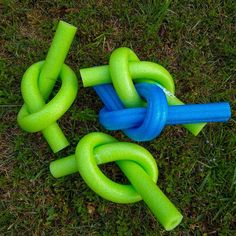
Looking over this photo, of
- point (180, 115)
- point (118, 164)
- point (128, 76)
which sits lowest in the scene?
point (118, 164)

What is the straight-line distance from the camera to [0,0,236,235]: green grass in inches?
71.2

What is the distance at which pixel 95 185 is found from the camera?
5.14 feet

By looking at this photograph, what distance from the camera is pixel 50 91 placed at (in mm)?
1735

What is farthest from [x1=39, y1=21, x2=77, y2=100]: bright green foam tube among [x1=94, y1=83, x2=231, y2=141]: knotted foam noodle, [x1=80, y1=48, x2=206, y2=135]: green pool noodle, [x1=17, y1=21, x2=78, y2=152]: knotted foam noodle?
[x1=94, y1=83, x2=231, y2=141]: knotted foam noodle

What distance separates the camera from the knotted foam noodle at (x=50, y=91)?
5.27 ft

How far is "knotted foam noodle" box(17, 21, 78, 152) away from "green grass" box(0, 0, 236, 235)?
0.49 ft

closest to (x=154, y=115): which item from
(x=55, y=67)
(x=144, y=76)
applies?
(x=144, y=76)

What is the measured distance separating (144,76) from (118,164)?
359 mm

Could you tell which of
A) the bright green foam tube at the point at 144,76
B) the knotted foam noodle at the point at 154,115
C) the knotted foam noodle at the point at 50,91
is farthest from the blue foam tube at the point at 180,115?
the knotted foam noodle at the point at 50,91

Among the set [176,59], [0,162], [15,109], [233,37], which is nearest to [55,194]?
[0,162]

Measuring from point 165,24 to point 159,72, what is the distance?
0.42m

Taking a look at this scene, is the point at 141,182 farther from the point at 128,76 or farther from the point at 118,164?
the point at 128,76

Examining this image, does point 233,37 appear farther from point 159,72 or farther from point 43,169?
point 43,169

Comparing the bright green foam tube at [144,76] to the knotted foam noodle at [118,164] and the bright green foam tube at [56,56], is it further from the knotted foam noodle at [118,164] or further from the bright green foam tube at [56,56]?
the knotted foam noodle at [118,164]
